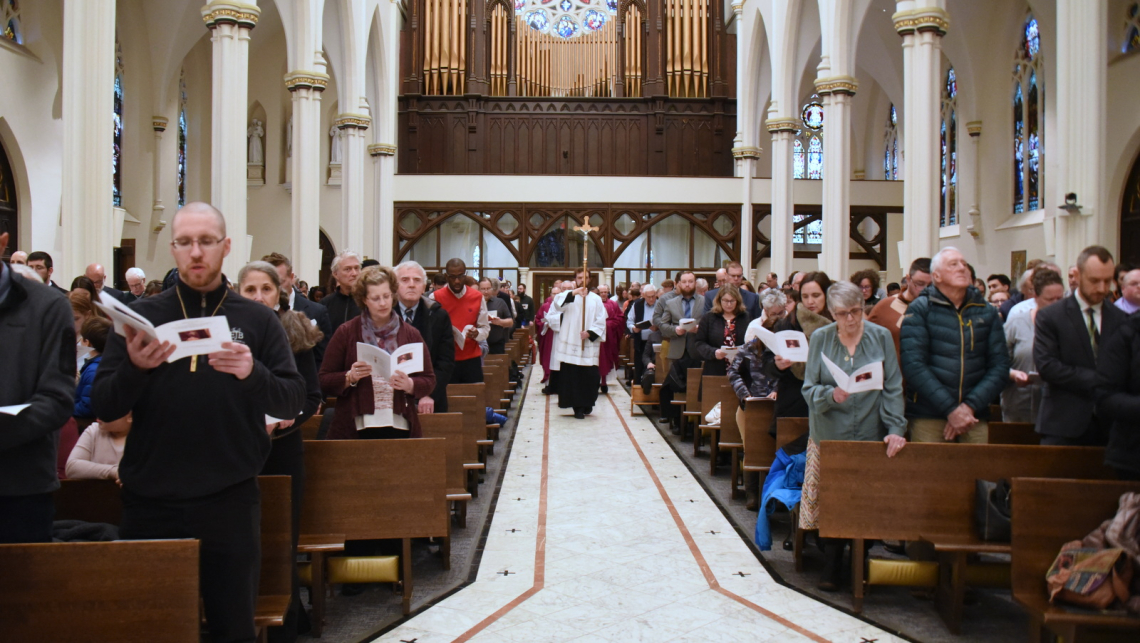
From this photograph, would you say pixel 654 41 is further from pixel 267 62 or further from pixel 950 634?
pixel 950 634

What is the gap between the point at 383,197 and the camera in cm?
1959

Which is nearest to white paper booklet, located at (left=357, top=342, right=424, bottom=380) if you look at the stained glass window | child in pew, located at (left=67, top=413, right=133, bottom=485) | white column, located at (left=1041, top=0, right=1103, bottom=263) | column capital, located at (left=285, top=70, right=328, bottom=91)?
child in pew, located at (left=67, top=413, right=133, bottom=485)

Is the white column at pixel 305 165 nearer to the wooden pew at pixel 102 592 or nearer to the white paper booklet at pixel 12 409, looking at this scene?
the wooden pew at pixel 102 592

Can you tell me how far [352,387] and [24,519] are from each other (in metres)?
1.84

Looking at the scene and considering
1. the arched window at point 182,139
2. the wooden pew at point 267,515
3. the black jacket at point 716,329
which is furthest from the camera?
the arched window at point 182,139

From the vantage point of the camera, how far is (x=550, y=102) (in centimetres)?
2239

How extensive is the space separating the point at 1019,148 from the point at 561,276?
9.82 metres

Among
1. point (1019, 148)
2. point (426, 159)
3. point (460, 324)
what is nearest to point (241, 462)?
point (460, 324)

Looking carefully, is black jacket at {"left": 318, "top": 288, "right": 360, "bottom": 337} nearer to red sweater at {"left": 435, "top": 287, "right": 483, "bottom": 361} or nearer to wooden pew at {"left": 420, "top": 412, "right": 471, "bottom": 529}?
wooden pew at {"left": 420, "top": 412, "right": 471, "bottom": 529}

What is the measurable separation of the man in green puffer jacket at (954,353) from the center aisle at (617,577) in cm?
117

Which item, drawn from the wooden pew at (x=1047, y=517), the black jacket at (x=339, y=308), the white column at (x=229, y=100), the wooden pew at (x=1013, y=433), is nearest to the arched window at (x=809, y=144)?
the white column at (x=229, y=100)

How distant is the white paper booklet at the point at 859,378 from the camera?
3957 millimetres

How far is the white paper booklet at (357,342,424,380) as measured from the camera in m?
3.78

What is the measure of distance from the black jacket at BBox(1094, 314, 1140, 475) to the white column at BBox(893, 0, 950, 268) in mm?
7360
